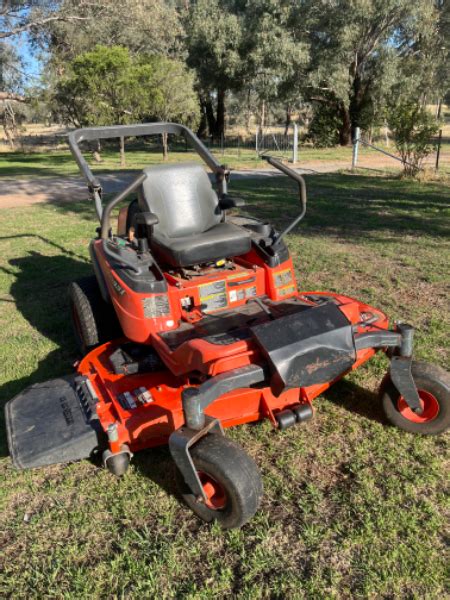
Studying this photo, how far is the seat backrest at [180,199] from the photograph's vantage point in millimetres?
3602

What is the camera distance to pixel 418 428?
2895 millimetres

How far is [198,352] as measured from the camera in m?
2.54

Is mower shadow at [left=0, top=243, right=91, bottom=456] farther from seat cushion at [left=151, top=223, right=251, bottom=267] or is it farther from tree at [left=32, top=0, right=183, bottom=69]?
tree at [left=32, top=0, right=183, bottom=69]

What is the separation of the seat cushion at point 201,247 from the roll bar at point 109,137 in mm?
585

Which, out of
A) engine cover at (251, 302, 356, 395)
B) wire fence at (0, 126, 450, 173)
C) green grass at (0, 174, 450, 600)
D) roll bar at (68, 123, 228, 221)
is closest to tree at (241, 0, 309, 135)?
wire fence at (0, 126, 450, 173)

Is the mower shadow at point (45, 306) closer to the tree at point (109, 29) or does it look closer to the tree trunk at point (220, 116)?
the tree at point (109, 29)

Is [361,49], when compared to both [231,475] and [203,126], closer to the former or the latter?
→ [203,126]

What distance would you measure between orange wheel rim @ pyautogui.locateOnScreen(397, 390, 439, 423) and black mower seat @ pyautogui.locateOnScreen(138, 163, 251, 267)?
54.4 inches

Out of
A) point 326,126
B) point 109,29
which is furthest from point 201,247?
point 326,126

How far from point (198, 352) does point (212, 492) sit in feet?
2.18

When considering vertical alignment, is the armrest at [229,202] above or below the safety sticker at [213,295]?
above

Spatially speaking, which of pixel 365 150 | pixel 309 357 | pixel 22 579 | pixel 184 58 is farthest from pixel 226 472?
pixel 184 58

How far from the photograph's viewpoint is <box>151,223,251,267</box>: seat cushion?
3197 millimetres

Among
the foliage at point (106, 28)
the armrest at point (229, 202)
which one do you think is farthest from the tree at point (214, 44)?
the armrest at point (229, 202)
